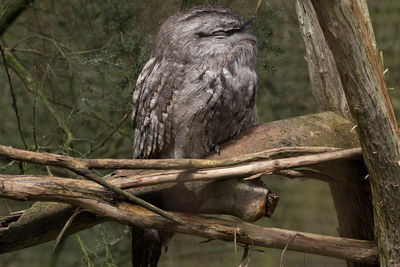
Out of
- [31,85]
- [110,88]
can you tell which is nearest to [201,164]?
[110,88]

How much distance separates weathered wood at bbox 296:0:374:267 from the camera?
6.31ft

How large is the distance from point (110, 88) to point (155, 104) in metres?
0.97

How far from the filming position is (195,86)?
183cm

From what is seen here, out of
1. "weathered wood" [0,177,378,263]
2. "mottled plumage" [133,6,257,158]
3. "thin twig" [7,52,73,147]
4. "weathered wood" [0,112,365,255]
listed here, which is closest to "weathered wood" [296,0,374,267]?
"weathered wood" [0,112,365,255]

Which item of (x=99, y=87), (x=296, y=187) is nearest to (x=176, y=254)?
(x=296, y=187)

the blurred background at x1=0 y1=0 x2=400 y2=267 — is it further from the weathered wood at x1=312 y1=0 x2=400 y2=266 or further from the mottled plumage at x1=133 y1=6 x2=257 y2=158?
the weathered wood at x1=312 y1=0 x2=400 y2=266

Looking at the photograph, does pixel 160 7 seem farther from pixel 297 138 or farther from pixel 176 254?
pixel 176 254

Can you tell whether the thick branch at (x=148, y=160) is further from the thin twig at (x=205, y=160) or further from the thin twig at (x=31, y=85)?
the thin twig at (x=31, y=85)

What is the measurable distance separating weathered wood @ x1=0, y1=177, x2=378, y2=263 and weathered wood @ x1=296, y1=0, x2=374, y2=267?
8.8 inches

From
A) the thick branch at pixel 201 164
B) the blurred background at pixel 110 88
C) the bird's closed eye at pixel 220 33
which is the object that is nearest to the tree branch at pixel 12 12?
the blurred background at pixel 110 88

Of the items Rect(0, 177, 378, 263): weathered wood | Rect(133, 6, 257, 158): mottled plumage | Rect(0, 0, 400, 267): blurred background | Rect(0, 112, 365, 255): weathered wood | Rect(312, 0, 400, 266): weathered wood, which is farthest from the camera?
Rect(0, 0, 400, 267): blurred background

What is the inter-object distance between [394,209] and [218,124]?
688 millimetres

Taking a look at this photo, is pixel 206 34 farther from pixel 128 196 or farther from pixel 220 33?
pixel 128 196

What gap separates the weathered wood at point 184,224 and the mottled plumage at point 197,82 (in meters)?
0.42
